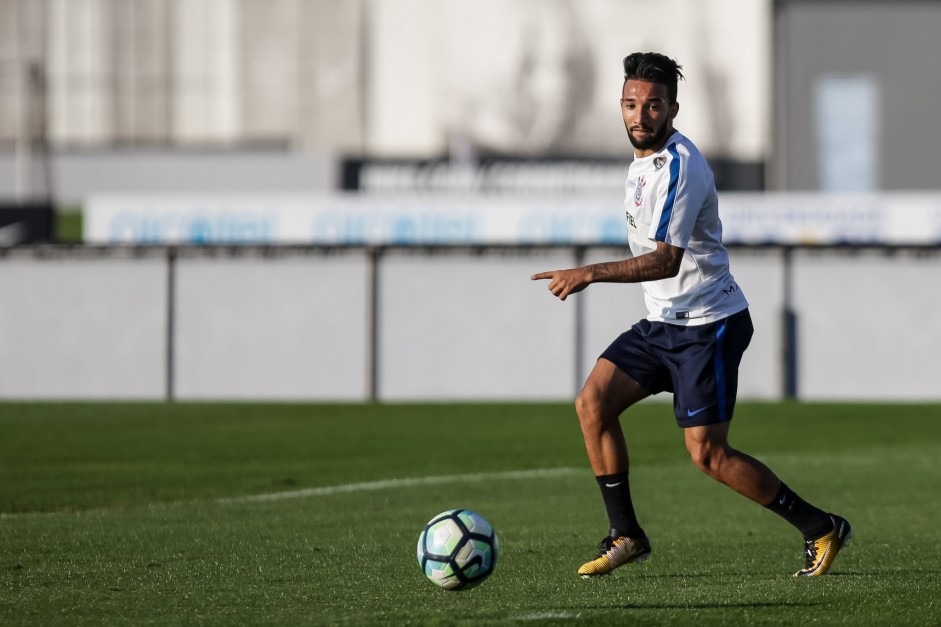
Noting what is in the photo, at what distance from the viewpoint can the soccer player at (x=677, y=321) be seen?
22.0 ft

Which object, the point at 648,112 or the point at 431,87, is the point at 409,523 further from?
the point at 431,87

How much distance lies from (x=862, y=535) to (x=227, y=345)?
1846cm

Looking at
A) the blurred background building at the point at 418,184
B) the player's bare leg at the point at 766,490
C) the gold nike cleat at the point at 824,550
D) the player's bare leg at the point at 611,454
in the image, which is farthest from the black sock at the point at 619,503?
the blurred background building at the point at 418,184

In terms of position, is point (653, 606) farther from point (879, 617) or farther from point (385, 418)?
point (385, 418)

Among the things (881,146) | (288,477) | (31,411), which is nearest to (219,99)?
(881,146)

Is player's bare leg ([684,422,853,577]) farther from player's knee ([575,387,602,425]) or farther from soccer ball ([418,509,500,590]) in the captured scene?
soccer ball ([418,509,500,590])

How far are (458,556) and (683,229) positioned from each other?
1.72m

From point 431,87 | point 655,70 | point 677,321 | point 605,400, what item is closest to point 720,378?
point 677,321

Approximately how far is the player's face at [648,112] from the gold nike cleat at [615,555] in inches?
71.0

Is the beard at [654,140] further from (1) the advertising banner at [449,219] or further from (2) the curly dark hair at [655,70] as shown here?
(1) the advertising banner at [449,219]

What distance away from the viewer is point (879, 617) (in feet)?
19.6

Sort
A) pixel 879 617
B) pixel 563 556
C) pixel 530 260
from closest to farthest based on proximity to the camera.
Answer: pixel 879 617 → pixel 563 556 → pixel 530 260

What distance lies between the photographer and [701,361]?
6855mm

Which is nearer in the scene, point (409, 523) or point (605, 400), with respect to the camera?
point (605, 400)
